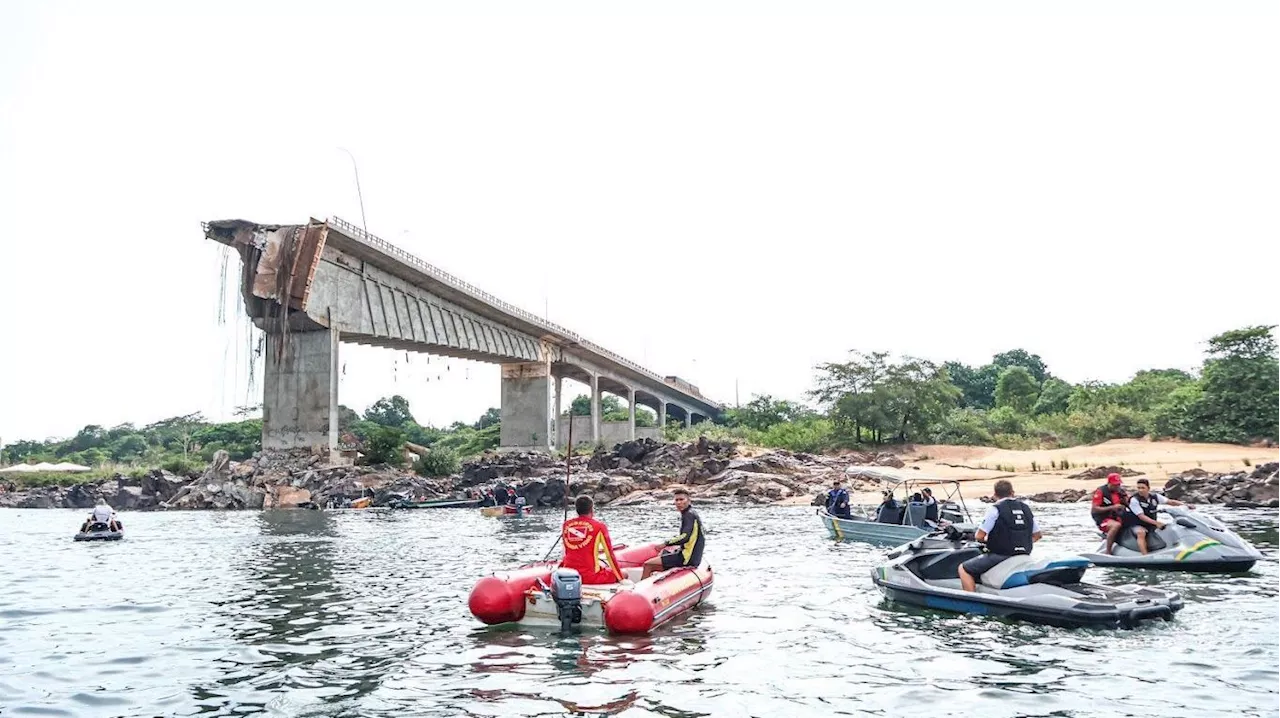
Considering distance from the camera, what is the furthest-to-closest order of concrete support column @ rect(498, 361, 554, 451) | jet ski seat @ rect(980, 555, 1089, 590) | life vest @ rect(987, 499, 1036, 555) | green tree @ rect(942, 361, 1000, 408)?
green tree @ rect(942, 361, 1000, 408), concrete support column @ rect(498, 361, 554, 451), life vest @ rect(987, 499, 1036, 555), jet ski seat @ rect(980, 555, 1089, 590)

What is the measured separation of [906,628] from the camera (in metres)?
12.0

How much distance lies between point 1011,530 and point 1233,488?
25.0 metres

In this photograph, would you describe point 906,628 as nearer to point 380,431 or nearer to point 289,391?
point 289,391

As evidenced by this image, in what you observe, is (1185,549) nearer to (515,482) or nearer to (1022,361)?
(515,482)

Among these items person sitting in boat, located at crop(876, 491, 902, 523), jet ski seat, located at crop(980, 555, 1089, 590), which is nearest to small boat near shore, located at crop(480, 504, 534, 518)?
person sitting in boat, located at crop(876, 491, 902, 523)

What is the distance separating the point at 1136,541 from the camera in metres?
16.7

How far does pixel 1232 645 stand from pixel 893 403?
51.4 metres

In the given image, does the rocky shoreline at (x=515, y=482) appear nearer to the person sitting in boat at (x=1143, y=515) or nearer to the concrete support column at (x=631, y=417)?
the person sitting in boat at (x=1143, y=515)

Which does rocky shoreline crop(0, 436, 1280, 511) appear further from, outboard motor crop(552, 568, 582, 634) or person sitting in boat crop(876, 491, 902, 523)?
outboard motor crop(552, 568, 582, 634)

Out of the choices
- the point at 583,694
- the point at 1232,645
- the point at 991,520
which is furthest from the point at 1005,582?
the point at 583,694

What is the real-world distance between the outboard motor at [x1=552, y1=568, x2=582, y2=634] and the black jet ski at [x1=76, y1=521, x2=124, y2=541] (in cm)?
2159

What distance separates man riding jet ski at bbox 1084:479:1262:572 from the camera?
15.7 meters

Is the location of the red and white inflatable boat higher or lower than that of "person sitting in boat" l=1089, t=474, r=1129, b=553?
lower

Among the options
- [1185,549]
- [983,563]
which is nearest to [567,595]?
[983,563]
